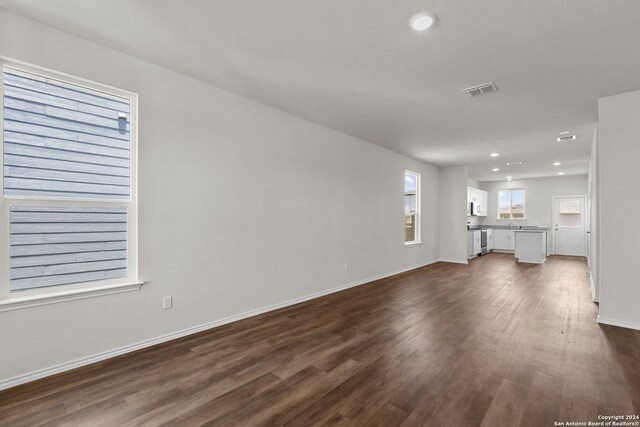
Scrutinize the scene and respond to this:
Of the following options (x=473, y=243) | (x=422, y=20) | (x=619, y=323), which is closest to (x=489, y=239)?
(x=473, y=243)

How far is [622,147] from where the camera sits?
11.5 feet

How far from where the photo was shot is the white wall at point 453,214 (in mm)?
8070

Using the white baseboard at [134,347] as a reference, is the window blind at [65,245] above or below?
above

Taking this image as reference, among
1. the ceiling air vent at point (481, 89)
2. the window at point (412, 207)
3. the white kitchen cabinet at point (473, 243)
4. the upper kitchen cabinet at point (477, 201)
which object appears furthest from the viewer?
the upper kitchen cabinet at point (477, 201)

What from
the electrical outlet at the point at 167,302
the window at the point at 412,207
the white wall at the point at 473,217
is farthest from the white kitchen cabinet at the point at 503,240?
the electrical outlet at the point at 167,302

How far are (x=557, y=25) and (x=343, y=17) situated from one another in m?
1.61

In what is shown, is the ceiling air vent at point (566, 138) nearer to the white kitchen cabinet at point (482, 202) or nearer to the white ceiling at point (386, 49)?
the white ceiling at point (386, 49)

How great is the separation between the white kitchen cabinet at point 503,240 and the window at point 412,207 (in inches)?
205

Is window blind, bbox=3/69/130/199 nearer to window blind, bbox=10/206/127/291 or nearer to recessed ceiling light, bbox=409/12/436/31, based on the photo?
window blind, bbox=10/206/127/291

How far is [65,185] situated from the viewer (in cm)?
250

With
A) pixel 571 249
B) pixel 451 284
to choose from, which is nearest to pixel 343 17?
pixel 451 284

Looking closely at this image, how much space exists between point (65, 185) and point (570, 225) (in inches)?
509

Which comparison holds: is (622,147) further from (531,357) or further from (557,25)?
(531,357)

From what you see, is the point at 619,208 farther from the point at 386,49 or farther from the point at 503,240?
the point at 503,240
